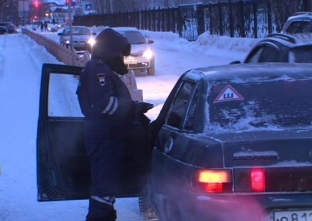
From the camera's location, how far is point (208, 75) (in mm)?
5473

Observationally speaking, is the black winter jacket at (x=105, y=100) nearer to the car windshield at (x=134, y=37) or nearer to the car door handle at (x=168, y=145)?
the car door handle at (x=168, y=145)

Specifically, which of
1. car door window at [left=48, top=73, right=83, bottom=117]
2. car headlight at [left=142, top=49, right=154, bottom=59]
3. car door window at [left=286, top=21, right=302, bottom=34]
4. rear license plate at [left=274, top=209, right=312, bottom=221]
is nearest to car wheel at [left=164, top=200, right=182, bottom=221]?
rear license plate at [left=274, top=209, right=312, bottom=221]

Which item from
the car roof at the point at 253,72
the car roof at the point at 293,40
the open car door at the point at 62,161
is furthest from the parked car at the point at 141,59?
the car roof at the point at 253,72

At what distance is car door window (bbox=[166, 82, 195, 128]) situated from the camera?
550 centimetres

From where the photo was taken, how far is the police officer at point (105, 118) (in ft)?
19.1

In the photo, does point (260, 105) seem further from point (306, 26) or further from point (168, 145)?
point (306, 26)

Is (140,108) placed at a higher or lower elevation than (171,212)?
higher

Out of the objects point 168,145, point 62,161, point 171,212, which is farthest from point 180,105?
point 62,161

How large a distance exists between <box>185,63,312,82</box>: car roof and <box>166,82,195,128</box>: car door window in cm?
11

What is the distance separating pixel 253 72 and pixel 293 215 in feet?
4.65

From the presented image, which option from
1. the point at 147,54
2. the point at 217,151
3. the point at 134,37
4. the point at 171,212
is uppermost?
the point at 217,151

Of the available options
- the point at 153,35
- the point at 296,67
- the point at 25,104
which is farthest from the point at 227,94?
the point at 153,35

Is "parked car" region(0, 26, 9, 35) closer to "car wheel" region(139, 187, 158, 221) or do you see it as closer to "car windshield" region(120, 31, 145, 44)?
"car windshield" region(120, 31, 145, 44)

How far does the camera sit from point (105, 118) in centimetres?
585
